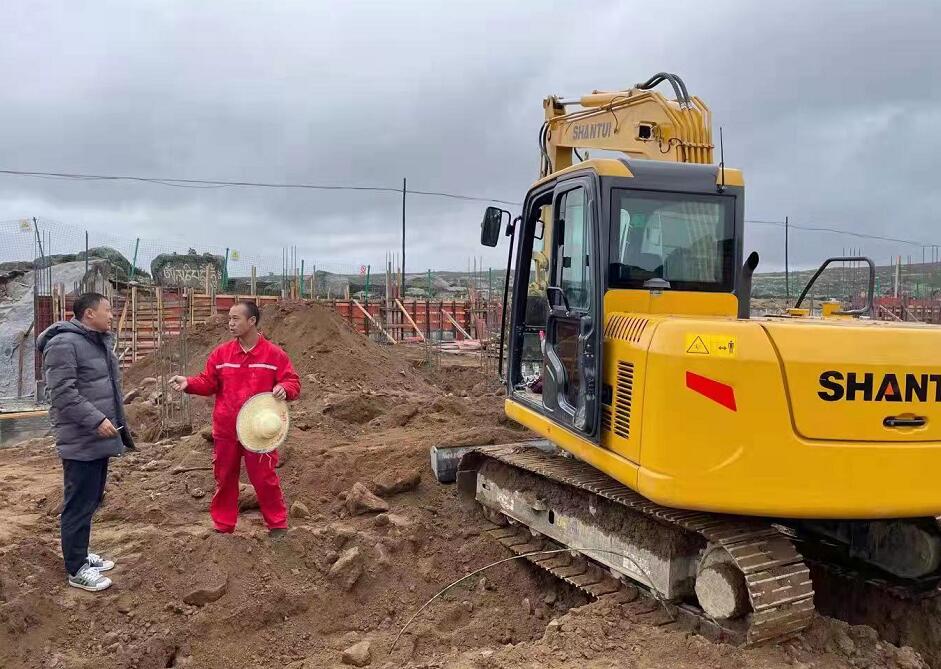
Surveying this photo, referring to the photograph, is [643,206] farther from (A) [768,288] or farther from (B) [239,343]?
(A) [768,288]

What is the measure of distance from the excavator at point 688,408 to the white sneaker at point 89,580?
270cm

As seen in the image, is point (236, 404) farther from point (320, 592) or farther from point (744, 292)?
point (744, 292)

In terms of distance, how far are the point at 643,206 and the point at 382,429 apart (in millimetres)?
5141

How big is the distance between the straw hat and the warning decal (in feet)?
9.39

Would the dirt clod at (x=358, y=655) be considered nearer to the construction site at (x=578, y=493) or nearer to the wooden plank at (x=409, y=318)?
the construction site at (x=578, y=493)

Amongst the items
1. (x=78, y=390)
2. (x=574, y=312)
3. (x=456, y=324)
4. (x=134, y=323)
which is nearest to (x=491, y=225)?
(x=574, y=312)

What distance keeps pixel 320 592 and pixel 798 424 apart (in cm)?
324

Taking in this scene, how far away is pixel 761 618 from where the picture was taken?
3277mm

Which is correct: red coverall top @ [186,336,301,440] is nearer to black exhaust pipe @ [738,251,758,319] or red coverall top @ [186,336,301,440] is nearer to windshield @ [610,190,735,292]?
windshield @ [610,190,735,292]

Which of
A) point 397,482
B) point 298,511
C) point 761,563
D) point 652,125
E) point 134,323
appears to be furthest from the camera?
point 134,323

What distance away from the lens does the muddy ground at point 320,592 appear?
3.58 meters

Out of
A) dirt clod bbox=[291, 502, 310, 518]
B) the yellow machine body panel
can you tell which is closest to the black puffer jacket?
dirt clod bbox=[291, 502, 310, 518]

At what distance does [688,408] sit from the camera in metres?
3.36

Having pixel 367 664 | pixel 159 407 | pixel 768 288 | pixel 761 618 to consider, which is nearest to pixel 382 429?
pixel 159 407
